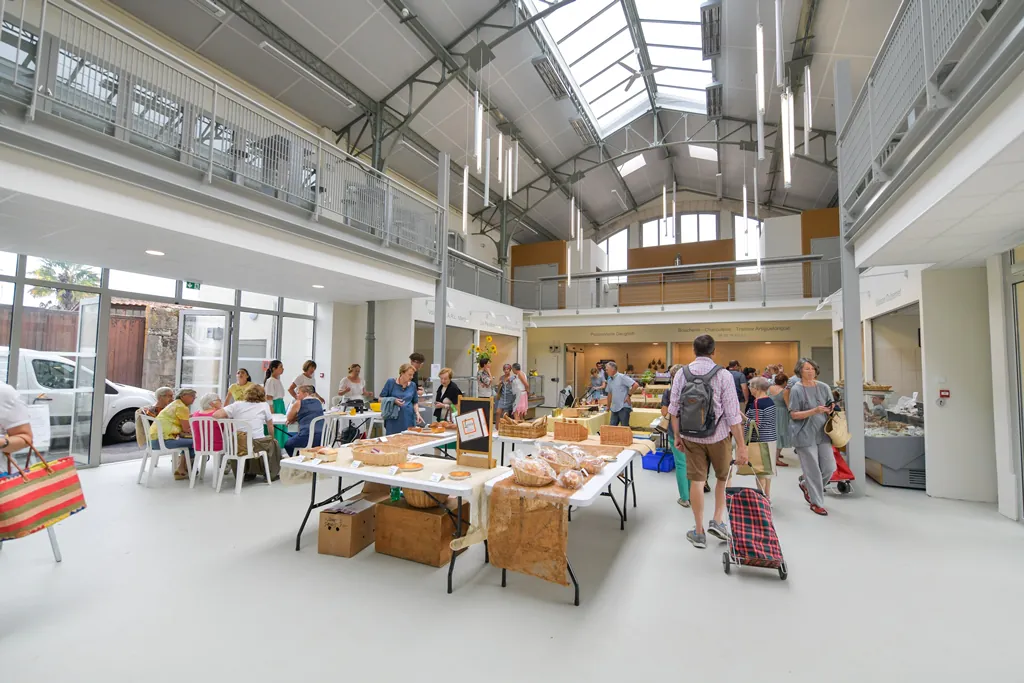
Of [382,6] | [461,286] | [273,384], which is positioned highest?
[382,6]

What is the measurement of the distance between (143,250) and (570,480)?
580 cm

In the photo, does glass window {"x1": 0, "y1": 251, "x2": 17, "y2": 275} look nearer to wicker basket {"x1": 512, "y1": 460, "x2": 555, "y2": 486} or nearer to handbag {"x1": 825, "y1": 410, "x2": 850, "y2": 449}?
wicker basket {"x1": 512, "y1": 460, "x2": 555, "y2": 486}

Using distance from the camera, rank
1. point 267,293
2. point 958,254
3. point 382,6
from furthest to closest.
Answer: point 267,293 < point 382,6 < point 958,254

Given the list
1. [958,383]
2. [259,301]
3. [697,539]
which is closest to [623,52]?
[958,383]

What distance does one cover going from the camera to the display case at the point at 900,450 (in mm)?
5848

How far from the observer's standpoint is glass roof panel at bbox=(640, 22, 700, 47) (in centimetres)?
1065

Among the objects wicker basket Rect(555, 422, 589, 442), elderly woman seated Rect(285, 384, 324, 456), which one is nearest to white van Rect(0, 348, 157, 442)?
elderly woman seated Rect(285, 384, 324, 456)

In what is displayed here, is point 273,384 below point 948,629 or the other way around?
the other way around

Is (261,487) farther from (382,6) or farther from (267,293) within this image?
(382,6)

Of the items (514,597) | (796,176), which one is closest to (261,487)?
(514,597)

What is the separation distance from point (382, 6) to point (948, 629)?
423 inches

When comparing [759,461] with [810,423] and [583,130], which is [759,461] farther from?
[583,130]

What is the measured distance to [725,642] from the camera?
252 centimetres

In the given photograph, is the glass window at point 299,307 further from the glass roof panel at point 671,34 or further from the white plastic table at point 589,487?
the glass roof panel at point 671,34
